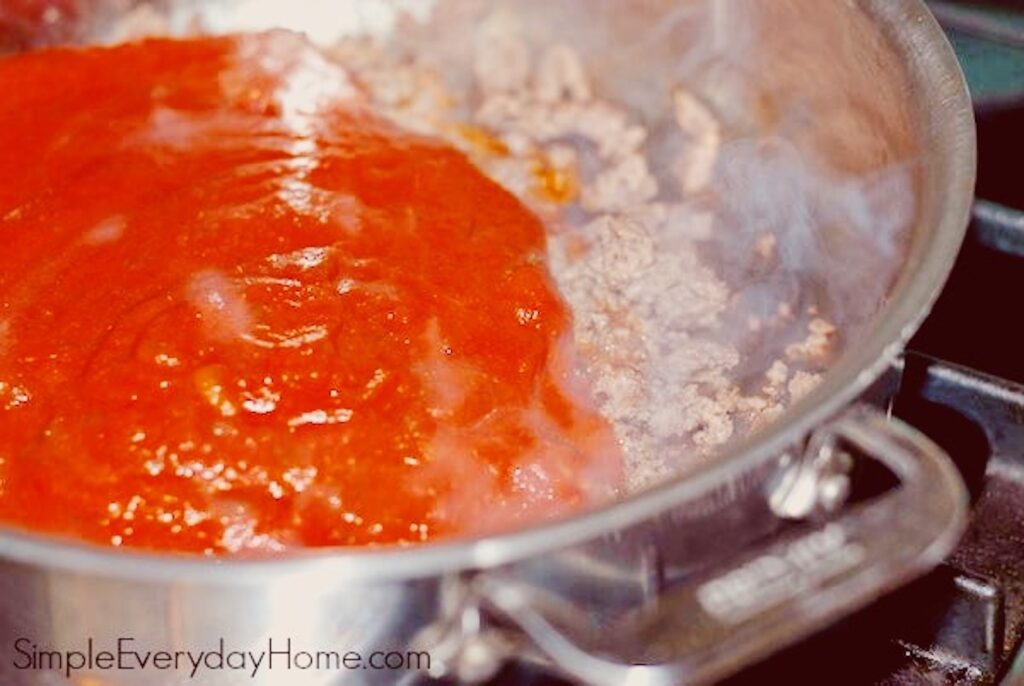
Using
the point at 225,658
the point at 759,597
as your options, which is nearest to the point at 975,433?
the point at 759,597

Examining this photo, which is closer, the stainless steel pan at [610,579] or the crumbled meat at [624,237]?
the stainless steel pan at [610,579]

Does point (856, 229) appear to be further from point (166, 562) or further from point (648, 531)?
point (166, 562)

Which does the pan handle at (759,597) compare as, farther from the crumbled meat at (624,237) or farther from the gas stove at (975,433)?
the crumbled meat at (624,237)

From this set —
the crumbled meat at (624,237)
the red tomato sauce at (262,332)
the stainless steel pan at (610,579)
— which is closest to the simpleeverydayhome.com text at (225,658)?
the stainless steel pan at (610,579)

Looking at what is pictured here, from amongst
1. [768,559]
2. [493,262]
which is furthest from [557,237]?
[768,559]

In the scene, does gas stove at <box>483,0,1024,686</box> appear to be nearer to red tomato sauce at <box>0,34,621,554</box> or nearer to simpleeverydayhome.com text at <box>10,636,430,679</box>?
simpleeverydayhome.com text at <box>10,636,430,679</box>

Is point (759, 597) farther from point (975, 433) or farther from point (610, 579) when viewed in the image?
point (975, 433)
